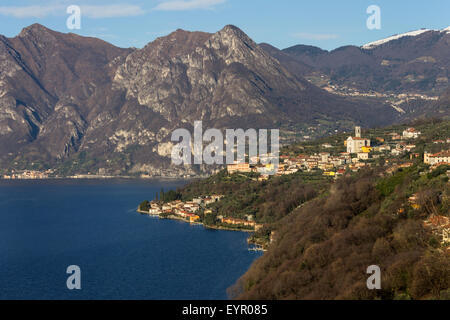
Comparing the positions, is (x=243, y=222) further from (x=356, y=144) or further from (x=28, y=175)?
(x=28, y=175)

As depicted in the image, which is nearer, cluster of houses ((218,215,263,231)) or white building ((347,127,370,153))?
cluster of houses ((218,215,263,231))

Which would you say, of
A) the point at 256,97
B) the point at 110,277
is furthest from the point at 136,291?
the point at 256,97

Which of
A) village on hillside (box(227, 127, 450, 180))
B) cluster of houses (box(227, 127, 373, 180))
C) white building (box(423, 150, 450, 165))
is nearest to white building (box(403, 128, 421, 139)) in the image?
village on hillside (box(227, 127, 450, 180))

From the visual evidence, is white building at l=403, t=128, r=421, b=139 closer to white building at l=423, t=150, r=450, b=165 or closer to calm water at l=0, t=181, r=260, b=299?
white building at l=423, t=150, r=450, b=165

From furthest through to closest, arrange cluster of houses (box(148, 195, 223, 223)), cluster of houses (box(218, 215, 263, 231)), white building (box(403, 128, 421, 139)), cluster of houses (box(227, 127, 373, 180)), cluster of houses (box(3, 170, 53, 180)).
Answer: cluster of houses (box(3, 170, 53, 180)) < white building (box(403, 128, 421, 139)) < cluster of houses (box(227, 127, 373, 180)) < cluster of houses (box(148, 195, 223, 223)) < cluster of houses (box(218, 215, 263, 231))

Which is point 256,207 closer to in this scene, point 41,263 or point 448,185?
point 41,263

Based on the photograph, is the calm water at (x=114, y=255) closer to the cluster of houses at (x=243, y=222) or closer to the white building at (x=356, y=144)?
the cluster of houses at (x=243, y=222)

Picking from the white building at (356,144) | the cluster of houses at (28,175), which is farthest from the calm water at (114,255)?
the cluster of houses at (28,175)
